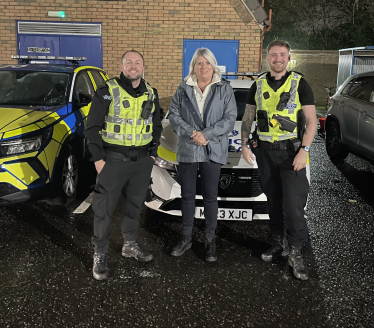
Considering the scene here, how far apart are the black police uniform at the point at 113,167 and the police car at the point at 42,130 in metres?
1.22

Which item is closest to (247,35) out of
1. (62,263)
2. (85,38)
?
(85,38)

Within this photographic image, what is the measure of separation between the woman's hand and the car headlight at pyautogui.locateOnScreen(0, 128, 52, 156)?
6.02 ft

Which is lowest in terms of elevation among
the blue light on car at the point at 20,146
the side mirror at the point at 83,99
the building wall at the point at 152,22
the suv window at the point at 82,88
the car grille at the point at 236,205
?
the car grille at the point at 236,205

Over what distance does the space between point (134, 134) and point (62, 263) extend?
4.47 ft

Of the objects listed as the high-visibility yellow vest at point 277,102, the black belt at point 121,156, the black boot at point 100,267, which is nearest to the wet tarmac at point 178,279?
the black boot at point 100,267

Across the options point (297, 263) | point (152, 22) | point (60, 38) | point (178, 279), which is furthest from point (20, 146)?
point (60, 38)

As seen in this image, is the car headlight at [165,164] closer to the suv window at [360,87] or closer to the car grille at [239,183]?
the car grille at [239,183]

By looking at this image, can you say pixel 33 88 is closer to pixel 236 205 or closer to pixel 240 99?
pixel 240 99

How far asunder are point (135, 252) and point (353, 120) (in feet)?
15.5

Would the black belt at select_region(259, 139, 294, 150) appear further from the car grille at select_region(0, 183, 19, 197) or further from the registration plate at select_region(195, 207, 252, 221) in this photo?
the car grille at select_region(0, 183, 19, 197)

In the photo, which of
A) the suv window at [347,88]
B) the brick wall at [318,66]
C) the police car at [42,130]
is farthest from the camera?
the brick wall at [318,66]

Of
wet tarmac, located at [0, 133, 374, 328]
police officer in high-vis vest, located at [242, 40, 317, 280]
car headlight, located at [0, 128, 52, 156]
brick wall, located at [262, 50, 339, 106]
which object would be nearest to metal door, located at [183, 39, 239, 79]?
wet tarmac, located at [0, 133, 374, 328]

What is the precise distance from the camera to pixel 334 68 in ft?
67.8

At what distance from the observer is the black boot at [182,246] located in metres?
3.74
